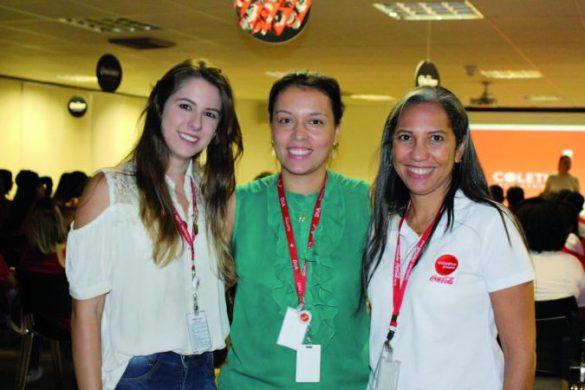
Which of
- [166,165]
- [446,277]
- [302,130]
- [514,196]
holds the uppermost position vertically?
[302,130]

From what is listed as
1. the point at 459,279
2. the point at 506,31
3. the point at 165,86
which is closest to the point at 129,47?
the point at 506,31

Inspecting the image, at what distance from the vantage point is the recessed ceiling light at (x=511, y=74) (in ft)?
35.7

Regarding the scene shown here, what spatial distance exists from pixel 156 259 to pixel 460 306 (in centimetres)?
87

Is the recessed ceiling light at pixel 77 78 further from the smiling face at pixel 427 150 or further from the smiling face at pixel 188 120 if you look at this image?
the smiling face at pixel 427 150

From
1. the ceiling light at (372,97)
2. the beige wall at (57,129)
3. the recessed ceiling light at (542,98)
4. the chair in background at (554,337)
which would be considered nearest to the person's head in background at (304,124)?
the chair in background at (554,337)

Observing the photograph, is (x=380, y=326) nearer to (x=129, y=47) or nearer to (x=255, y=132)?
(x=129, y=47)

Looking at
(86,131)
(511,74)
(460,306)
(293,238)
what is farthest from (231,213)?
(86,131)

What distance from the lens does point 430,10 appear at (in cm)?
701

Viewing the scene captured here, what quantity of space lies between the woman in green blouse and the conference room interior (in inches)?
10.6

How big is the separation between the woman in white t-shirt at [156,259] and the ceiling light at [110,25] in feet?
19.0

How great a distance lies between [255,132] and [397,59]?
30.4ft

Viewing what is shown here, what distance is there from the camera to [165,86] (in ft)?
7.60

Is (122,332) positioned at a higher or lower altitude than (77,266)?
lower

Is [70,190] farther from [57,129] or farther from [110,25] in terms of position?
[57,129]
